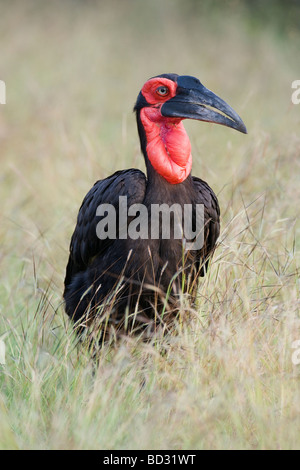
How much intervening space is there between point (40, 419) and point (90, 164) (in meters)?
2.67

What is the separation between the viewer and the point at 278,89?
8.54m

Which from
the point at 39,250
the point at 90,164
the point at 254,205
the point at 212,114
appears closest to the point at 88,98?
the point at 90,164

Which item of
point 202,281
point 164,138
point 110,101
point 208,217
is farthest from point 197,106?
point 110,101

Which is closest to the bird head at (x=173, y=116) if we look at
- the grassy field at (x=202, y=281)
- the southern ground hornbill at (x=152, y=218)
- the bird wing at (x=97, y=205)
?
the southern ground hornbill at (x=152, y=218)

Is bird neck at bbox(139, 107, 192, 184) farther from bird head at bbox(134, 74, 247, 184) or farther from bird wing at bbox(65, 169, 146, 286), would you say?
bird wing at bbox(65, 169, 146, 286)

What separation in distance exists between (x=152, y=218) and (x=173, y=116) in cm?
49

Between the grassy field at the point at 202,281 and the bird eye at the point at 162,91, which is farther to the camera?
the bird eye at the point at 162,91

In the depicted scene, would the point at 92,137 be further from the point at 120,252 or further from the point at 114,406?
the point at 114,406

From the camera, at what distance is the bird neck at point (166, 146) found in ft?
10.8

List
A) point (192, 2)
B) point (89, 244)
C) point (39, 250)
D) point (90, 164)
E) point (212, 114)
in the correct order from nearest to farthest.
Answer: point (212, 114), point (89, 244), point (39, 250), point (90, 164), point (192, 2)

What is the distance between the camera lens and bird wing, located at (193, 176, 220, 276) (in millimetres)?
3449

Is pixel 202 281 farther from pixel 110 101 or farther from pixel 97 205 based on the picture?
pixel 110 101

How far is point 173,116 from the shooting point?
330 cm

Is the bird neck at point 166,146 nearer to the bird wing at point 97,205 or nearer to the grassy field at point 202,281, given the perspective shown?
the bird wing at point 97,205
